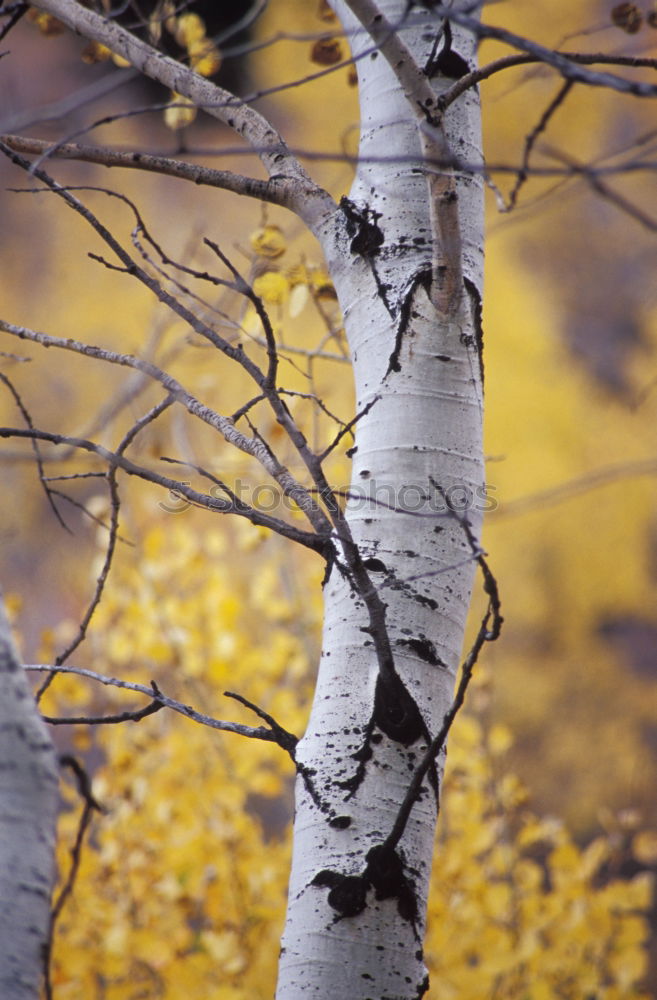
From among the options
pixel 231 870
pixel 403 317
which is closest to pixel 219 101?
pixel 403 317

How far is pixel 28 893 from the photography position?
1.62 ft

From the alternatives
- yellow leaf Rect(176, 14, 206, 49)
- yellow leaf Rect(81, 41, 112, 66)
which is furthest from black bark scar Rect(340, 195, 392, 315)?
yellow leaf Rect(176, 14, 206, 49)

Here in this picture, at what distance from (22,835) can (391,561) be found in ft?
1.37

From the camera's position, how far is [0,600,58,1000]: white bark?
1.61ft

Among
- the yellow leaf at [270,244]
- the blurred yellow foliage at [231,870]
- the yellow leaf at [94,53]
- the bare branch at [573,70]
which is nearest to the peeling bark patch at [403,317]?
the bare branch at [573,70]

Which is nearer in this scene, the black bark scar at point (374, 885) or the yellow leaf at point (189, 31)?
the black bark scar at point (374, 885)

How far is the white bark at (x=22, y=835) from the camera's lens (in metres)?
0.49

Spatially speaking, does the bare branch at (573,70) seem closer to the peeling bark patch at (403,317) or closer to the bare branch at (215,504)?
the peeling bark patch at (403,317)

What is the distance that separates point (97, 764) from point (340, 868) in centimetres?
522

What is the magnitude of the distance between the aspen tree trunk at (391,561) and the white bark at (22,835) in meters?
0.27

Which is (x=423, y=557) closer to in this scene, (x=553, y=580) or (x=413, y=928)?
(x=413, y=928)

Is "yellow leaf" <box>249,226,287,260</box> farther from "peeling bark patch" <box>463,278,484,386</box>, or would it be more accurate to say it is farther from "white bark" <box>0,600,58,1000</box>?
"white bark" <box>0,600,58,1000</box>

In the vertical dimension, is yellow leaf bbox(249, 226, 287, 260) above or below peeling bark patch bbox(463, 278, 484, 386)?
above

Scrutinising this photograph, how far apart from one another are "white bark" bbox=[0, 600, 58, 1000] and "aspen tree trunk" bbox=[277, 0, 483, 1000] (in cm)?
27
